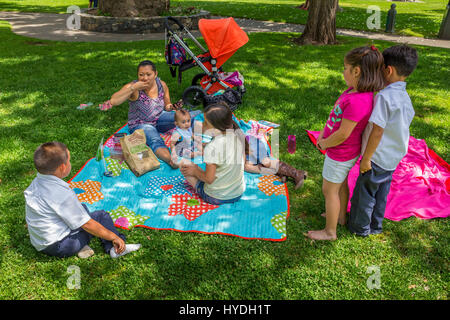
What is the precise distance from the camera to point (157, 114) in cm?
488

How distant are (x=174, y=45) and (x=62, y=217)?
12.7 feet

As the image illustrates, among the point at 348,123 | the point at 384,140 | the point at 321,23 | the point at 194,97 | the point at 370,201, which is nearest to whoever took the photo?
the point at 348,123

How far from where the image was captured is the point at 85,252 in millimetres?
2992

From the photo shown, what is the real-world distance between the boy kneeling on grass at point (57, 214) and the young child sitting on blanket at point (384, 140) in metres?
2.20

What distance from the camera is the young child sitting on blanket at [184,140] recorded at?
4.61 metres

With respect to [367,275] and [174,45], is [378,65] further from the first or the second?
[174,45]

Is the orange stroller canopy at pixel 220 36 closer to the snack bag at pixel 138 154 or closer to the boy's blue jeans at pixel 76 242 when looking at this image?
the snack bag at pixel 138 154

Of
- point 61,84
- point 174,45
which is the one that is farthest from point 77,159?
point 61,84

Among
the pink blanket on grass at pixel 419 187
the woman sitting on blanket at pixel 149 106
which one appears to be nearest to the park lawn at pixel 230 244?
the pink blanket on grass at pixel 419 187

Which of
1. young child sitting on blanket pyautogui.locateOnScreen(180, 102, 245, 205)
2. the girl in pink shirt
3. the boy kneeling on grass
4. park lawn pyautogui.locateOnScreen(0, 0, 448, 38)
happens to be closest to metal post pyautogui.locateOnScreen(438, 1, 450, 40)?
park lawn pyautogui.locateOnScreen(0, 0, 448, 38)

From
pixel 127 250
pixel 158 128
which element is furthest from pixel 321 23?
pixel 127 250

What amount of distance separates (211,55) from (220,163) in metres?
3.00

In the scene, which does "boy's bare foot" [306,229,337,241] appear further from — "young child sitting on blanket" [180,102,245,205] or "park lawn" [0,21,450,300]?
"young child sitting on blanket" [180,102,245,205]

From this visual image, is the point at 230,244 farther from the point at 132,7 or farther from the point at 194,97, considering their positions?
the point at 132,7
